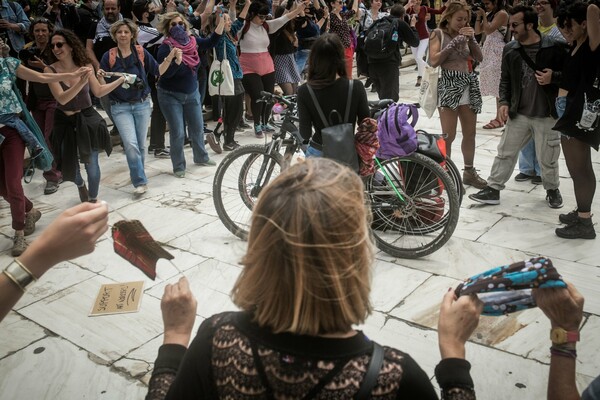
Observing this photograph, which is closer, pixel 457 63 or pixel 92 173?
pixel 457 63

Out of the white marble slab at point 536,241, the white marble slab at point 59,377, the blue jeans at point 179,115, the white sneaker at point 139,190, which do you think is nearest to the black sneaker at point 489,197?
the white marble slab at point 536,241

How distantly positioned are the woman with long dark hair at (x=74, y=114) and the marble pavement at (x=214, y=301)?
1.84 feet

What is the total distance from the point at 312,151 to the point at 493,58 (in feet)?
14.1

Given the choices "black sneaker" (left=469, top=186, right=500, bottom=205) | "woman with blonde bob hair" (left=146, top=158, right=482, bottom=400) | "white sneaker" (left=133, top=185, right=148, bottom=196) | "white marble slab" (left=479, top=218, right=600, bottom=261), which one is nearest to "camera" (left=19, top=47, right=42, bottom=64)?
"white sneaker" (left=133, top=185, right=148, bottom=196)

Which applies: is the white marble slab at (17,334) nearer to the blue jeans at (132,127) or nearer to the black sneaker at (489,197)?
the blue jeans at (132,127)

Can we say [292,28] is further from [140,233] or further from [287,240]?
[287,240]

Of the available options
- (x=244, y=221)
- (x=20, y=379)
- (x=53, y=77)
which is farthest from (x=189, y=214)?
(x=20, y=379)

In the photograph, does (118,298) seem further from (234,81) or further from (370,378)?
(234,81)

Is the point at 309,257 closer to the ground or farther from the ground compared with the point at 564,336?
farther from the ground

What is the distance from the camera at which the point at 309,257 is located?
4.04 ft

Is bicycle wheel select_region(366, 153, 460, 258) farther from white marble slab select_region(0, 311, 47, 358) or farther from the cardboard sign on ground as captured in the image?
white marble slab select_region(0, 311, 47, 358)

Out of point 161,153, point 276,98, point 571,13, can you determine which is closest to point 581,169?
point 571,13

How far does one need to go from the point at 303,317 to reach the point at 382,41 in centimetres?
665

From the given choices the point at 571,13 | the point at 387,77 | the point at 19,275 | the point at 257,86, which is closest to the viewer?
the point at 19,275
